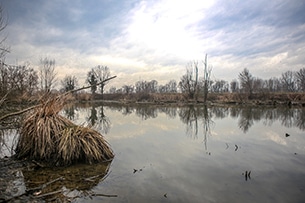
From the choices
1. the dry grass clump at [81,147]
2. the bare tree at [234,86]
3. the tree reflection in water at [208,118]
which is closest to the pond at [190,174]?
the dry grass clump at [81,147]

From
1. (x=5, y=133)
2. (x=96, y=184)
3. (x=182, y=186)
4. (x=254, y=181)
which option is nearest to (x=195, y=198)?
(x=182, y=186)

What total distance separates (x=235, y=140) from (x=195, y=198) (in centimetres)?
594

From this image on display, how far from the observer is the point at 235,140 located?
9.26m

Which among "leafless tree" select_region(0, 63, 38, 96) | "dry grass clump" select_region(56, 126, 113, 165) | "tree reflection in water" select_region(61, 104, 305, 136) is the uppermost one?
"leafless tree" select_region(0, 63, 38, 96)

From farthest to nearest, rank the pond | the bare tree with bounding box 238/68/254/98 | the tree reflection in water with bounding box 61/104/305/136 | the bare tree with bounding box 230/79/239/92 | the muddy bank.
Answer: the bare tree with bounding box 230/79/239/92
the bare tree with bounding box 238/68/254/98
the tree reflection in water with bounding box 61/104/305/136
the pond
the muddy bank

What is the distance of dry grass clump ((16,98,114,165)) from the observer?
18.4ft

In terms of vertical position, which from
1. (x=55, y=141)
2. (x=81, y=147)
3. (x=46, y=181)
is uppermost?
(x=55, y=141)

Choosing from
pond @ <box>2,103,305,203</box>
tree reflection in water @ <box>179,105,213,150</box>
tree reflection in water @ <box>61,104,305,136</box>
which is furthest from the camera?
tree reflection in water @ <box>61,104,305,136</box>

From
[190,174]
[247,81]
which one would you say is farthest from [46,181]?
[247,81]

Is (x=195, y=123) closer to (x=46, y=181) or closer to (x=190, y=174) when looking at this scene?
(x=190, y=174)

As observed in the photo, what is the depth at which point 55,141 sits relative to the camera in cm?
575

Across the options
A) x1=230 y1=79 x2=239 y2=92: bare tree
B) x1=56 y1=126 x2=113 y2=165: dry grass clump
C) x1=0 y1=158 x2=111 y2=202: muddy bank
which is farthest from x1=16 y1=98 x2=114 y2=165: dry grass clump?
x1=230 y1=79 x2=239 y2=92: bare tree

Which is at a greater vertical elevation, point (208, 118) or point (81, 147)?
point (81, 147)

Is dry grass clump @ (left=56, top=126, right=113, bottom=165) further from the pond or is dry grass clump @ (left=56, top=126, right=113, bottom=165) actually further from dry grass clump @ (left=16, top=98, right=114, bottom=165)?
the pond
